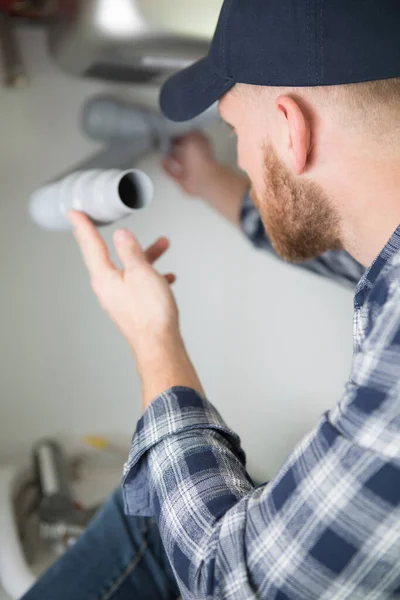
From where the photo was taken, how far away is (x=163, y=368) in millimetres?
621

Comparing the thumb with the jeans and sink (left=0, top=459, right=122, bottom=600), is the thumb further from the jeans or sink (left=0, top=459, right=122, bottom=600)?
sink (left=0, top=459, right=122, bottom=600)

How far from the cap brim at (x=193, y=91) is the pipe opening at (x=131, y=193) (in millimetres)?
85

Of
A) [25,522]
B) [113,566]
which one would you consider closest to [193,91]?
[113,566]

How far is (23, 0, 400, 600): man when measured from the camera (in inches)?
18.2

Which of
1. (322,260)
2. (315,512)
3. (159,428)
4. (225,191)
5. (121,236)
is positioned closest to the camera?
(315,512)

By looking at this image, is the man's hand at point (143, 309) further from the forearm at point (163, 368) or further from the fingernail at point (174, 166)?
the fingernail at point (174, 166)

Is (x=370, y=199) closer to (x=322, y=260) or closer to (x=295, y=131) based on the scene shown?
(x=295, y=131)

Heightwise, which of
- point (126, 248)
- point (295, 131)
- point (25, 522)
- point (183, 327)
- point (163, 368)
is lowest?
point (25, 522)

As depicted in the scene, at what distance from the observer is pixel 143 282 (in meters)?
0.66

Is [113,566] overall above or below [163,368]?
below

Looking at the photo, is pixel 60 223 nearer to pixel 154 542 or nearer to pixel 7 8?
pixel 7 8

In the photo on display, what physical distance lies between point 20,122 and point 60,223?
0.21 metres

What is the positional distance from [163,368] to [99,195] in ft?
0.67

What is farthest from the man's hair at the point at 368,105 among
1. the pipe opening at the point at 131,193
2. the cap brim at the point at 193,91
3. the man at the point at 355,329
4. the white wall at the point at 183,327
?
the white wall at the point at 183,327
